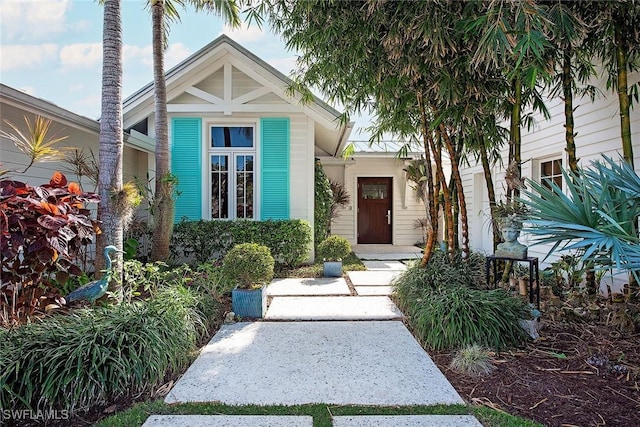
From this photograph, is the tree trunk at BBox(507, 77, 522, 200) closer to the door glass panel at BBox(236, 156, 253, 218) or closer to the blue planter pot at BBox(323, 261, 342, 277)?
the blue planter pot at BBox(323, 261, 342, 277)

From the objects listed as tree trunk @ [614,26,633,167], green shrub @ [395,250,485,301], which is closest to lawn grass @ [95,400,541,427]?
green shrub @ [395,250,485,301]

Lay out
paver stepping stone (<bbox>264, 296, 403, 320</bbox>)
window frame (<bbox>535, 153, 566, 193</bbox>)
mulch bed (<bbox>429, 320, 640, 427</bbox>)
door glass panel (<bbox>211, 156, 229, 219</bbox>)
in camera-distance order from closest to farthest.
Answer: mulch bed (<bbox>429, 320, 640, 427</bbox>)
paver stepping stone (<bbox>264, 296, 403, 320</bbox>)
window frame (<bbox>535, 153, 566, 193</bbox>)
door glass panel (<bbox>211, 156, 229, 219</bbox>)

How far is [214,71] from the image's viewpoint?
23.1 feet

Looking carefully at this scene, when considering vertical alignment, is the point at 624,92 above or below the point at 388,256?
above

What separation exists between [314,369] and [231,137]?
5488 millimetres

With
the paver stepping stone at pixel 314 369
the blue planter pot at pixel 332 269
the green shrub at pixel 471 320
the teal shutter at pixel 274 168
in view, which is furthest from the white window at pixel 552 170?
the teal shutter at pixel 274 168

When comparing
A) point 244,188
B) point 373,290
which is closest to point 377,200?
point 244,188

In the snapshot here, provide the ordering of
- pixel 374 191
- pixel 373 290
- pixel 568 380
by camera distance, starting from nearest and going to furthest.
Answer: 1. pixel 568 380
2. pixel 373 290
3. pixel 374 191

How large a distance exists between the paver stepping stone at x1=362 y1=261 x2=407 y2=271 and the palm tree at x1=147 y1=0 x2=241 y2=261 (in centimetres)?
402

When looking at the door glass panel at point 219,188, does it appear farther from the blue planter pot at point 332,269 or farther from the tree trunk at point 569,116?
A: the tree trunk at point 569,116

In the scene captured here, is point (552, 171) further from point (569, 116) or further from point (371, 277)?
point (371, 277)

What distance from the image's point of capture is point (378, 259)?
8.57m

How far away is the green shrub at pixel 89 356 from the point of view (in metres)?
2.38

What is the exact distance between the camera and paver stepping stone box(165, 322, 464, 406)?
2510 millimetres
